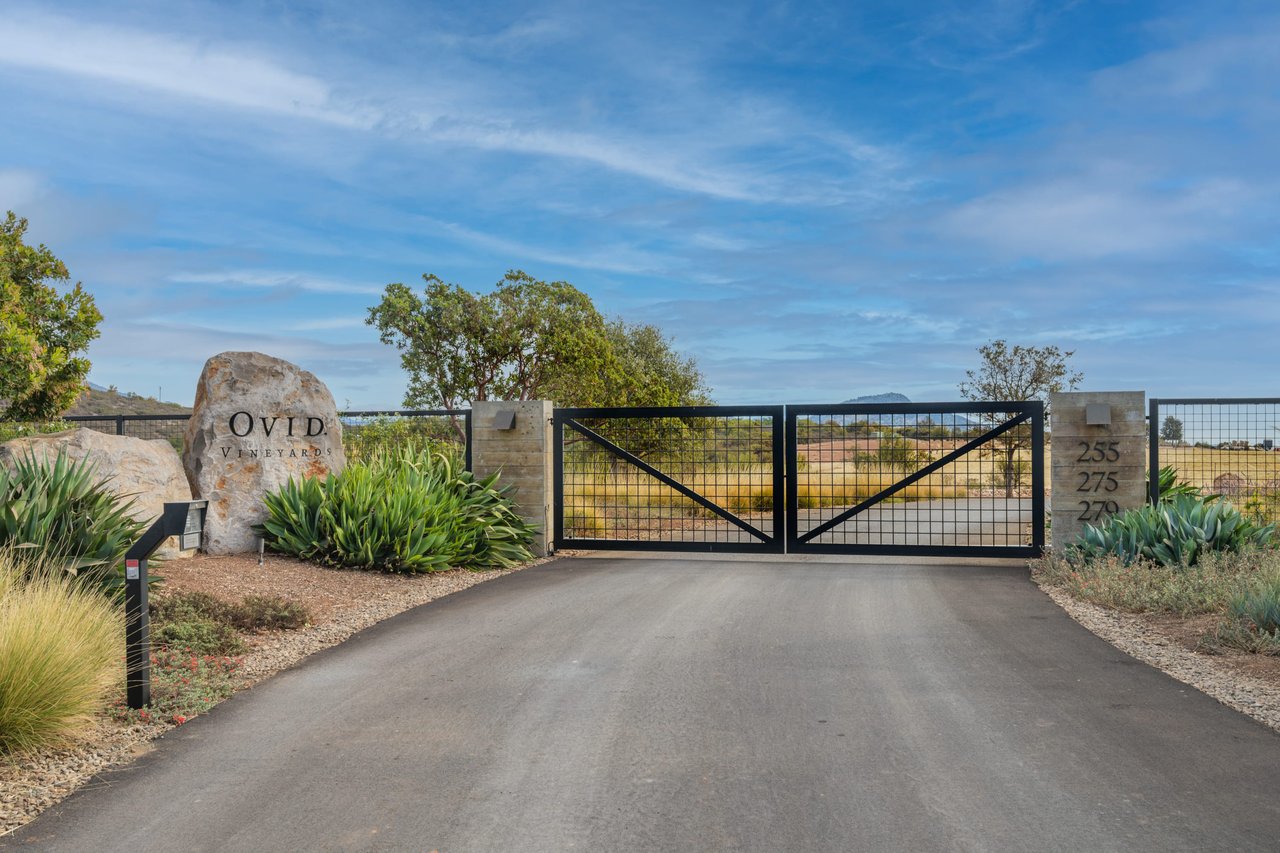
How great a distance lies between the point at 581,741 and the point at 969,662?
11.4 feet

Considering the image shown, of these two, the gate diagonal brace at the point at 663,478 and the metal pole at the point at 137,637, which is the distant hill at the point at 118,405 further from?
the metal pole at the point at 137,637

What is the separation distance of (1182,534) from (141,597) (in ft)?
35.0

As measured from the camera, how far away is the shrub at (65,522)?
792cm

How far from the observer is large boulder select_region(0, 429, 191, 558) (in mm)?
10516

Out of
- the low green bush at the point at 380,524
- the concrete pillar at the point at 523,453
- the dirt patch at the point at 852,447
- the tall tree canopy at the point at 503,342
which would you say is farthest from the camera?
the tall tree canopy at the point at 503,342

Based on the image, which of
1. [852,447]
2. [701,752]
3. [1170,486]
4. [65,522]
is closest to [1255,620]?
[701,752]

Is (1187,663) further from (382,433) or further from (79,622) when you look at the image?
(382,433)

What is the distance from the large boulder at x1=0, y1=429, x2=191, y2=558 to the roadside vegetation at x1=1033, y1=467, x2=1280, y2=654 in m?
10.1

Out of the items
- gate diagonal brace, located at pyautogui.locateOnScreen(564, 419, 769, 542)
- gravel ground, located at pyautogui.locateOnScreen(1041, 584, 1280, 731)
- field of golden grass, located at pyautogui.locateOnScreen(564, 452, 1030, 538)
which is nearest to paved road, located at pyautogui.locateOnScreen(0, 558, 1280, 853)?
gravel ground, located at pyautogui.locateOnScreen(1041, 584, 1280, 731)

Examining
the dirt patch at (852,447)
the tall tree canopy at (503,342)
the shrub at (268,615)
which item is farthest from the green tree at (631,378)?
the shrub at (268,615)

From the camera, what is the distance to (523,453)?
14.5 m

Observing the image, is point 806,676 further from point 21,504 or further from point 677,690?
point 21,504

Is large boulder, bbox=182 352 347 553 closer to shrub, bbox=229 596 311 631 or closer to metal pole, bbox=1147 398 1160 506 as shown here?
shrub, bbox=229 596 311 631

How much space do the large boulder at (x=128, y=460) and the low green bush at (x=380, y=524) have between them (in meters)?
1.21
